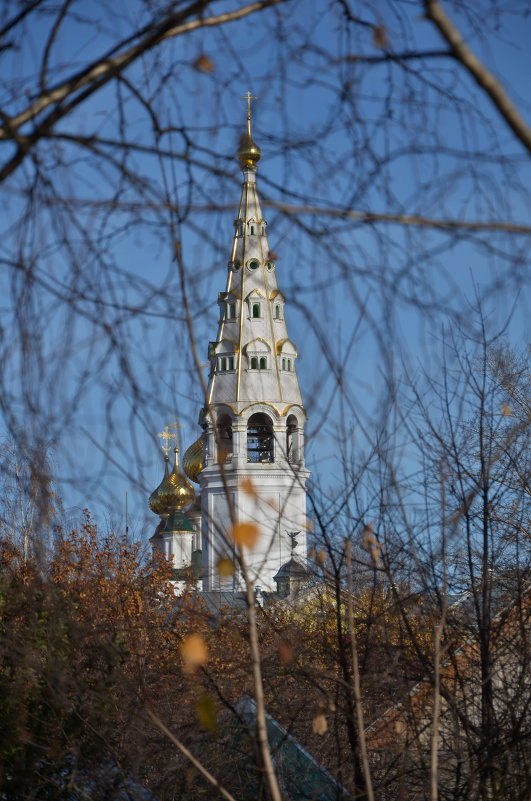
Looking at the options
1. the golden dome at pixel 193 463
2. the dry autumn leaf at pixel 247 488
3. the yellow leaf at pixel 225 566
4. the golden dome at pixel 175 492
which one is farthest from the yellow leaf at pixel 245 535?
the golden dome at pixel 175 492

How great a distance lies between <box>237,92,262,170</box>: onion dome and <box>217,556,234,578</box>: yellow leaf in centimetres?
143

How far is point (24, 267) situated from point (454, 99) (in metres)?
1.46

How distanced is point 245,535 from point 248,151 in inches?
58.8

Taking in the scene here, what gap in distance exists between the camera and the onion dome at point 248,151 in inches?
160

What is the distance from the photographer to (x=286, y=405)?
4722cm

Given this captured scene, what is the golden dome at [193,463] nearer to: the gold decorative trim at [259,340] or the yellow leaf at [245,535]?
the gold decorative trim at [259,340]

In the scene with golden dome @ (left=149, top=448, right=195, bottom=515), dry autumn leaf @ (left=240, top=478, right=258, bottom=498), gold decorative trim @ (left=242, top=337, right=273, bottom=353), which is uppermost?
gold decorative trim @ (left=242, top=337, right=273, bottom=353)

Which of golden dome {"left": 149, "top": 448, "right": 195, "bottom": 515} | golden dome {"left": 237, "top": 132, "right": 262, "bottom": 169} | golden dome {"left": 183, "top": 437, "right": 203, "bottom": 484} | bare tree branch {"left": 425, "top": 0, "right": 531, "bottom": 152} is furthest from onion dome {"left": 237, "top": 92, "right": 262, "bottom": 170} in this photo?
golden dome {"left": 149, "top": 448, "right": 195, "bottom": 515}

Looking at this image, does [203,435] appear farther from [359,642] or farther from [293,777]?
[293,777]

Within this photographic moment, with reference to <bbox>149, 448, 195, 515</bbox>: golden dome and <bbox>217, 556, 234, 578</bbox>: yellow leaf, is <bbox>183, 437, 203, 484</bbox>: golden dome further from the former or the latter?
<bbox>217, 556, 234, 578</bbox>: yellow leaf

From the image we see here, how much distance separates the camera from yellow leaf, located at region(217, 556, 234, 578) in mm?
4491

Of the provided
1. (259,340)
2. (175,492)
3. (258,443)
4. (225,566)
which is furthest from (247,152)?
(175,492)

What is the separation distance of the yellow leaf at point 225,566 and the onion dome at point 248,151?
143cm

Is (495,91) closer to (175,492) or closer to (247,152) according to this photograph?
(247,152)
